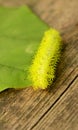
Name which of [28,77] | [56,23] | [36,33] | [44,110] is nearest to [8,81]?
[28,77]

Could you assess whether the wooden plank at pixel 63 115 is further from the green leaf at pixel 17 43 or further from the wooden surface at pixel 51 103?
the green leaf at pixel 17 43

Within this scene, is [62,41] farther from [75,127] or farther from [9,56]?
[75,127]

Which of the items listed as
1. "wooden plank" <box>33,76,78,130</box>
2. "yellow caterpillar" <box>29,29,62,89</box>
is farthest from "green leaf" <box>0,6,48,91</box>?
"wooden plank" <box>33,76,78,130</box>

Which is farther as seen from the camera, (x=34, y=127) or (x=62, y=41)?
(x=62, y=41)

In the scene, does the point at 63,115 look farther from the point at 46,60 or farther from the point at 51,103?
the point at 46,60

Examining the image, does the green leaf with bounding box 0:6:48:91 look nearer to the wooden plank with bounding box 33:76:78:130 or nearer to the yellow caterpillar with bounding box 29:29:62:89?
the yellow caterpillar with bounding box 29:29:62:89

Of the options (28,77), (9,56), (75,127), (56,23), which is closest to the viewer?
(75,127)

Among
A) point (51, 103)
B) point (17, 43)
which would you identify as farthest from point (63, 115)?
point (17, 43)
